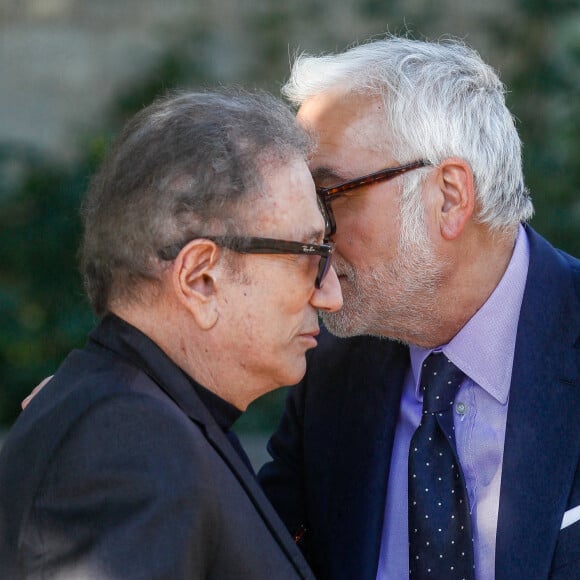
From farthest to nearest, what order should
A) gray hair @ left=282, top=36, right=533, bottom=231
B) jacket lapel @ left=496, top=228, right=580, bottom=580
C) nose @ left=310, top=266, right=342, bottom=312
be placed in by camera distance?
gray hair @ left=282, top=36, right=533, bottom=231, jacket lapel @ left=496, top=228, right=580, bottom=580, nose @ left=310, top=266, right=342, bottom=312

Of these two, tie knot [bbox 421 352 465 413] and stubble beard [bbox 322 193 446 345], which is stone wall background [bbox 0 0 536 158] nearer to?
stubble beard [bbox 322 193 446 345]

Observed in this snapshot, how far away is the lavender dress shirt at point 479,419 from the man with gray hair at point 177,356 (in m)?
0.48

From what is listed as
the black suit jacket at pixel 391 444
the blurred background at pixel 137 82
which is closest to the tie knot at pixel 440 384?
the black suit jacket at pixel 391 444

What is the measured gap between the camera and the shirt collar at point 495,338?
2.24 meters

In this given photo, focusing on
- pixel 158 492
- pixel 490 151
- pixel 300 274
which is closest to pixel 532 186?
pixel 490 151

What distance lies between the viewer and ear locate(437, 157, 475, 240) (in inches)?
90.1

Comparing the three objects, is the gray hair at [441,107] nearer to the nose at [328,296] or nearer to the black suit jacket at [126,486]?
the nose at [328,296]

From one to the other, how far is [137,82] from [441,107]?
2.62 meters

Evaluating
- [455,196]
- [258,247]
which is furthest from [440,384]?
[258,247]

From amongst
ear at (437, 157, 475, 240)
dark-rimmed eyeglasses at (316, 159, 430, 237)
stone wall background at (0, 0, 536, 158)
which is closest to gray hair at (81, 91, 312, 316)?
dark-rimmed eyeglasses at (316, 159, 430, 237)

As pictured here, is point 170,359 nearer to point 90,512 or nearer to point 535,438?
point 90,512

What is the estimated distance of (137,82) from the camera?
465 cm

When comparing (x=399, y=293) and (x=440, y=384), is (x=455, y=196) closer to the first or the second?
(x=399, y=293)

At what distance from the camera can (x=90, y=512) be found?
1471 millimetres
